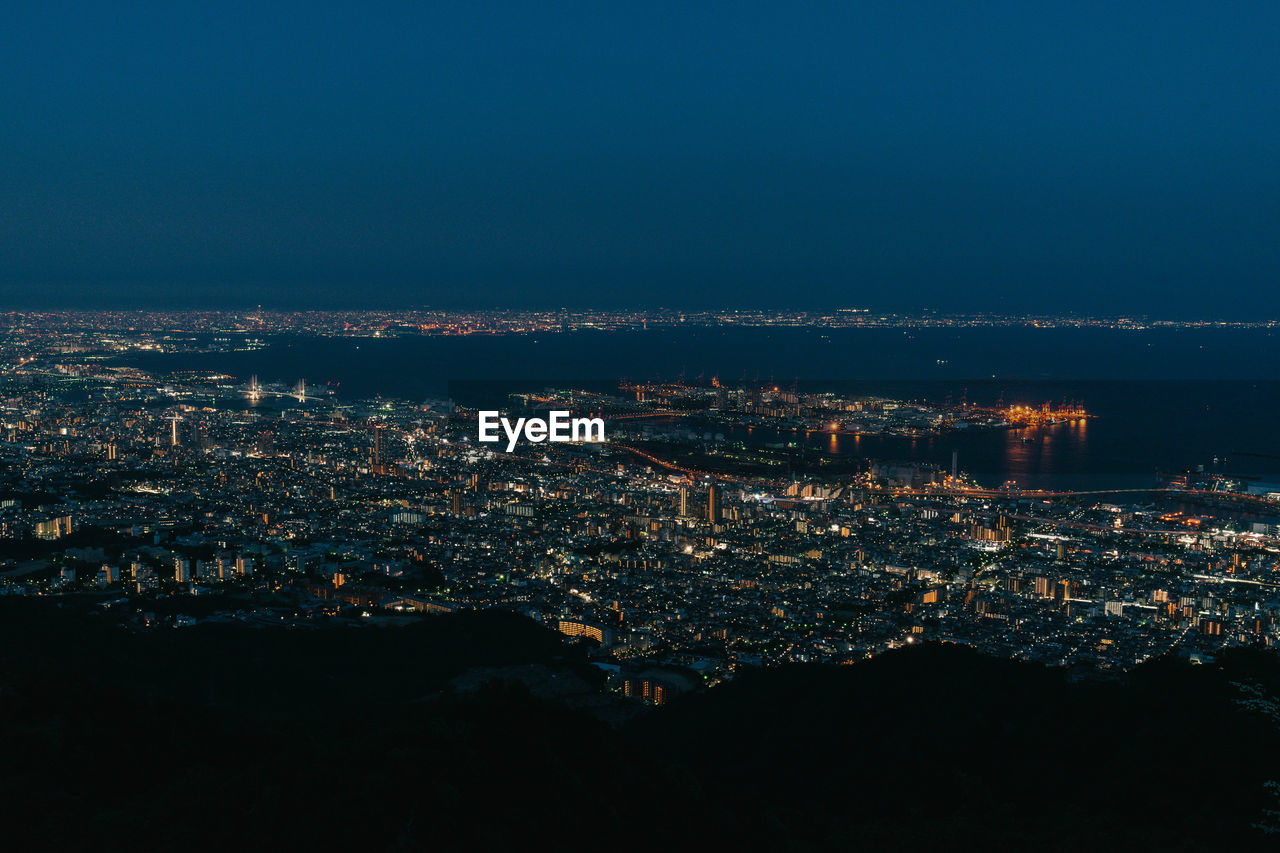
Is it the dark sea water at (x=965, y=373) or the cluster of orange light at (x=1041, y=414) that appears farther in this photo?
the cluster of orange light at (x=1041, y=414)

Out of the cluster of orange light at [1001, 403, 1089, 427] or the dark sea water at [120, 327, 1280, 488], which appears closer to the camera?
the dark sea water at [120, 327, 1280, 488]

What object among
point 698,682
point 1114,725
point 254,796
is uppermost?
point 254,796

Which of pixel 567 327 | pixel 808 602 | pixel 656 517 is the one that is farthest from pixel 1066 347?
pixel 808 602

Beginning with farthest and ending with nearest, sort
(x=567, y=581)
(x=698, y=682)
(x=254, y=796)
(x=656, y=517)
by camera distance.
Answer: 1. (x=656, y=517)
2. (x=567, y=581)
3. (x=698, y=682)
4. (x=254, y=796)

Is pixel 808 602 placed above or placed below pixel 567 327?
below

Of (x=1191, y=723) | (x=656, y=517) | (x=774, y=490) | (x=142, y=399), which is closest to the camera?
(x=1191, y=723)

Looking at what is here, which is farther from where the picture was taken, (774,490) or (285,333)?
(285,333)

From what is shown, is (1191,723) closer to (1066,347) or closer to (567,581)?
(567,581)

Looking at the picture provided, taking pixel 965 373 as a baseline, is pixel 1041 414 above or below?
below
